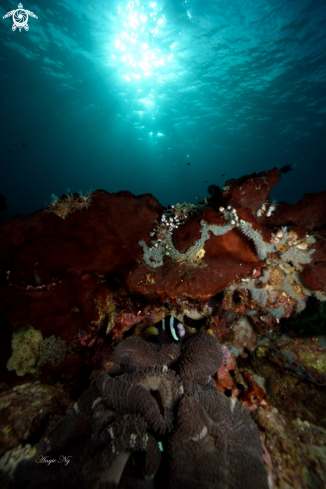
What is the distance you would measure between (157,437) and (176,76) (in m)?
36.6

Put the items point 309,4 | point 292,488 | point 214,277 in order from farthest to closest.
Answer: point 309,4 < point 214,277 < point 292,488

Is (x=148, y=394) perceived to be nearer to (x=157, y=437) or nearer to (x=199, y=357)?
(x=157, y=437)

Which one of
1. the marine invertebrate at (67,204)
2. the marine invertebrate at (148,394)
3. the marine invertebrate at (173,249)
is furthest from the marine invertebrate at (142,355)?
the marine invertebrate at (67,204)

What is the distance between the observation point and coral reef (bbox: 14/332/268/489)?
1.98 meters

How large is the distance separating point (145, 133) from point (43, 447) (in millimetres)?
63497

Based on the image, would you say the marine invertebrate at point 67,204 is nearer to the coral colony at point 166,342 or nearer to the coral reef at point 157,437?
the coral colony at point 166,342

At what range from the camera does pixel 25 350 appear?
4.45 metres

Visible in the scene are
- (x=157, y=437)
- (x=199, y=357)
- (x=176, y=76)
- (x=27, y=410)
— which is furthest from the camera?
(x=176, y=76)

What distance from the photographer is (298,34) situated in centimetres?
2030

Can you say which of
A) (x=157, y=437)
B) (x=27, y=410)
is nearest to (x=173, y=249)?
(x=157, y=437)

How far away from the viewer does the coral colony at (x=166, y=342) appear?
2.16m

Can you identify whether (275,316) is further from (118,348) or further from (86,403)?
(86,403)

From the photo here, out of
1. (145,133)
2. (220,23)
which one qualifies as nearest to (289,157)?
(145,133)

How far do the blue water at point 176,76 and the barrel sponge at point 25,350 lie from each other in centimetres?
2781
